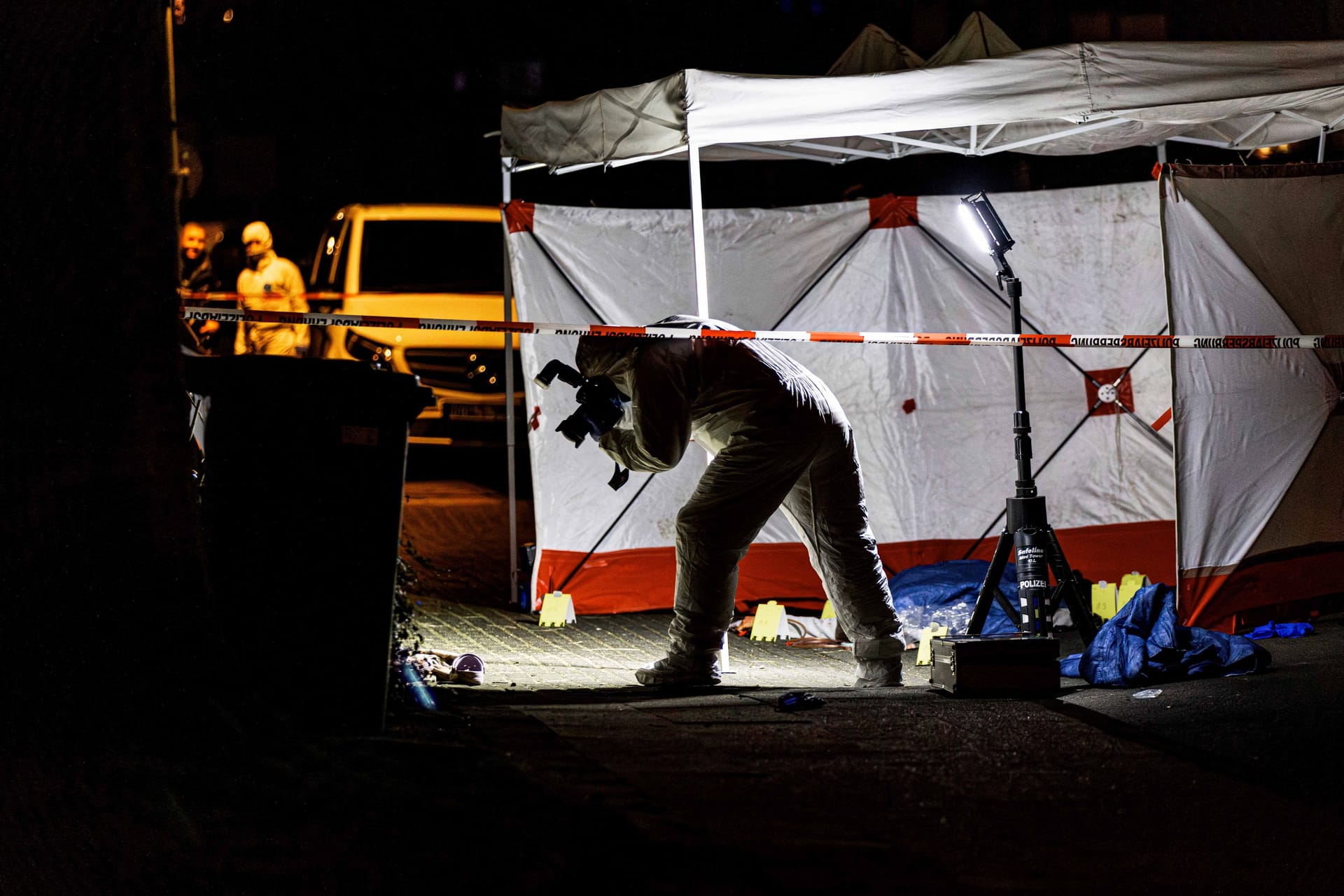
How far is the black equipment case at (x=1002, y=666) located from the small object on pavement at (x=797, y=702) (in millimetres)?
589

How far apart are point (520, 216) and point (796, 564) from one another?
2.84 metres

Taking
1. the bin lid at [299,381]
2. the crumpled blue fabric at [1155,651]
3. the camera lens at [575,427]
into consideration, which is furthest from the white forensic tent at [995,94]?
the bin lid at [299,381]

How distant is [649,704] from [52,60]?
298 cm

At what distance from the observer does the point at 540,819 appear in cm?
318

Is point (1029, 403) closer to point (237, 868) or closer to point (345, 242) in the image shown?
point (237, 868)

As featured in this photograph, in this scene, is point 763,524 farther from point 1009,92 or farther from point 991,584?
point 1009,92

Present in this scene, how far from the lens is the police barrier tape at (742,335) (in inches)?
212

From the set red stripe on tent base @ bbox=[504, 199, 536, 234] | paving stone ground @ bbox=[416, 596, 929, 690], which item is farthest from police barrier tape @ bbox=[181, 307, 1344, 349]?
red stripe on tent base @ bbox=[504, 199, 536, 234]

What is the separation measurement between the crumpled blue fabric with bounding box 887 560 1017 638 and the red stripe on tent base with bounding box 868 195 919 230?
224 centimetres

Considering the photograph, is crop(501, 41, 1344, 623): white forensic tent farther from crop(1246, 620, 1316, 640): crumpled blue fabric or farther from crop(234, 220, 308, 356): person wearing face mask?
crop(234, 220, 308, 356): person wearing face mask

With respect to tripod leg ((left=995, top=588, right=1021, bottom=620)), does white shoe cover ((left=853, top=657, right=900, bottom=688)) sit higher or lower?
lower

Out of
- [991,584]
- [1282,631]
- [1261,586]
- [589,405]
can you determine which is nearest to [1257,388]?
[1261,586]

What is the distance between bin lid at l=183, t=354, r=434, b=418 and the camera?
12.5 feet

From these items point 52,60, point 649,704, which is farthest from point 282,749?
point 52,60
